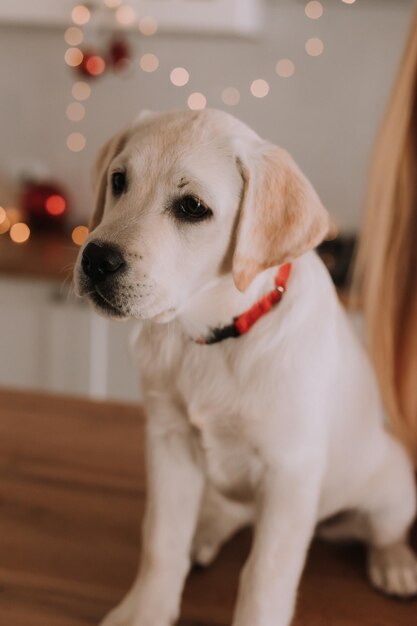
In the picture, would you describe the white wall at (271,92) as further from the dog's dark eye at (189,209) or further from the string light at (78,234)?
the dog's dark eye at (189,209)

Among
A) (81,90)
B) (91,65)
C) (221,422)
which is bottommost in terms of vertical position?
(221,422)

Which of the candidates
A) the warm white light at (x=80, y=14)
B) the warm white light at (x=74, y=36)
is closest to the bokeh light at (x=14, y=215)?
the warm white light at (x=74, y=36)

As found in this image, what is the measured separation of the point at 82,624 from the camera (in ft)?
2.78

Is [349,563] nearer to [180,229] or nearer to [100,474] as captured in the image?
[100,474]

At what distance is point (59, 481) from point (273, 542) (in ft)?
1.28

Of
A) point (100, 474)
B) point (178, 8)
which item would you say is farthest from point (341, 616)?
point (178, 8)

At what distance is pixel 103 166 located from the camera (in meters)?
0.93

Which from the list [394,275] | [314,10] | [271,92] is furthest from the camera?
[271,92]

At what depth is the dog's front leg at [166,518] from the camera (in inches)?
35.7

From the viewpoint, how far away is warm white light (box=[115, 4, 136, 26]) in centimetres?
218

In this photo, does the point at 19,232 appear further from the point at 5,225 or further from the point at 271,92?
the point at 271,92

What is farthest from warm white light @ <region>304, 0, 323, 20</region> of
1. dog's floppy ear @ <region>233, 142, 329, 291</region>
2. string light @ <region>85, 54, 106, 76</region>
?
dog's floppy ear @ <region>233, 142, 329, 291</region>

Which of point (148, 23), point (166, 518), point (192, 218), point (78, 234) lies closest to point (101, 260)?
point (192, 218)

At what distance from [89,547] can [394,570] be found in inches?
15.6
